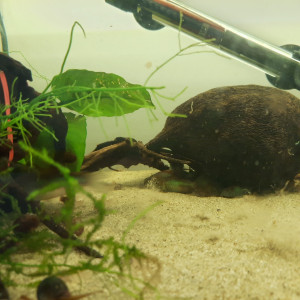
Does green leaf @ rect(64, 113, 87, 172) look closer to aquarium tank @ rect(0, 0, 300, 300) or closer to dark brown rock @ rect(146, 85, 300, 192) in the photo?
aquarium tank @ rect(0, 0, 300, 300)

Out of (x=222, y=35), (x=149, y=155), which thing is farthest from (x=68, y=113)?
(x=222, y=35)

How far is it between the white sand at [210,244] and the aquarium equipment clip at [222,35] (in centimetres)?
93

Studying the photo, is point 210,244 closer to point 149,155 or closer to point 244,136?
point 244,136

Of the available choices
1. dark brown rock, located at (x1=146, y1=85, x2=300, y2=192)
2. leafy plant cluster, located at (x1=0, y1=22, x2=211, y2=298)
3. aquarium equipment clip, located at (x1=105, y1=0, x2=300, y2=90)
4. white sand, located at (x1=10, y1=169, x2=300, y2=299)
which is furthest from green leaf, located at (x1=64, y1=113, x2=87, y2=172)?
aquarium equipment clip, located at (x1=105, y1=0, x2=300, y2=90)

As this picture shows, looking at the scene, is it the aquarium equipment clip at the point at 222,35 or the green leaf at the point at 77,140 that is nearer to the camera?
the green leaf at the point at 77,140

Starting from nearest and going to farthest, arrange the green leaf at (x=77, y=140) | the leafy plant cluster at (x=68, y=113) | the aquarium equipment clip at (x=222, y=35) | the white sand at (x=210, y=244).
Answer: the white sand at (x=210, y=244), the leafy plant cluster at (x=68, y=113), the green leaf at (x=77, y=140), the aquarium equipment clip at (x=222, y=35)

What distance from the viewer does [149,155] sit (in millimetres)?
2520

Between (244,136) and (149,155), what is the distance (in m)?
0.75

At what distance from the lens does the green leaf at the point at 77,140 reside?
6.44 ft

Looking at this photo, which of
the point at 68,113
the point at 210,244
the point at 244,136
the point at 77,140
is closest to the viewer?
the point at 210,244

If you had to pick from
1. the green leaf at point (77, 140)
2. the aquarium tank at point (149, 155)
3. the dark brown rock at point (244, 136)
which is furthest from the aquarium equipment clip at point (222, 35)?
the green leaf at point (77, 140)

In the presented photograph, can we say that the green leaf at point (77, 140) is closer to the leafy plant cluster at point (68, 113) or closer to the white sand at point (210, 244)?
the leafy plant cluster at point (68, 113)

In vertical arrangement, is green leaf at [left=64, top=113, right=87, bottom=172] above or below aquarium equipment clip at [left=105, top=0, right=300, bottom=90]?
below

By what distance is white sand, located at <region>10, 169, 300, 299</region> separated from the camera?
0.99 m
